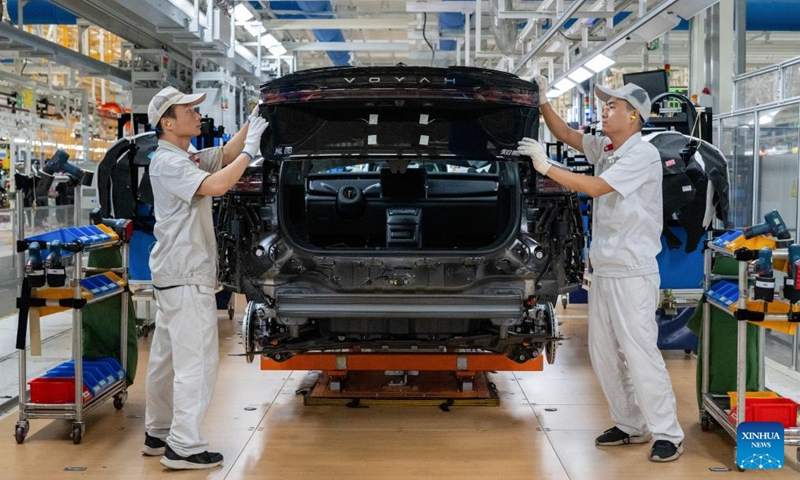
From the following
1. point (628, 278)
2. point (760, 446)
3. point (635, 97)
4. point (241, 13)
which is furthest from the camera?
point (241, 13)

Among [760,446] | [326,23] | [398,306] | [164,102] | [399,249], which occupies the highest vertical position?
[326,23]

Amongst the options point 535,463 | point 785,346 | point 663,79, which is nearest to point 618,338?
point 535,463

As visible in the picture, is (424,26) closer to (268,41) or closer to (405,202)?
(268,41)

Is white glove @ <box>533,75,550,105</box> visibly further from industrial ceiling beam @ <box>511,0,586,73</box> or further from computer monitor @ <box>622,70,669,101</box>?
computer monitor @ <box>622,70,669,101</box>

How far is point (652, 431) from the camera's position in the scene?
389 cm

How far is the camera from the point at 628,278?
391 cm

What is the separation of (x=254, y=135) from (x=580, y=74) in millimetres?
5686

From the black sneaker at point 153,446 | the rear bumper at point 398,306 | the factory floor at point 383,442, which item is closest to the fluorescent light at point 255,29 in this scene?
the factory floor at point 383,442

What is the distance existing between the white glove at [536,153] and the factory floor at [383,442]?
4.50ft

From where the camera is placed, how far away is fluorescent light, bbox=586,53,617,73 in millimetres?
7570

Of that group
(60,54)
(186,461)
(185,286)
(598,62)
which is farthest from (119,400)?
(60,54)

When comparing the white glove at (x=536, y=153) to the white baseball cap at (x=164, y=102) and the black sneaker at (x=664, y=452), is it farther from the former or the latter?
the white baseball cap at (x=164, y=102)

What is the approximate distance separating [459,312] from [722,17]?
6148 millimetres

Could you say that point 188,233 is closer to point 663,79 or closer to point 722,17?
point 663,79
